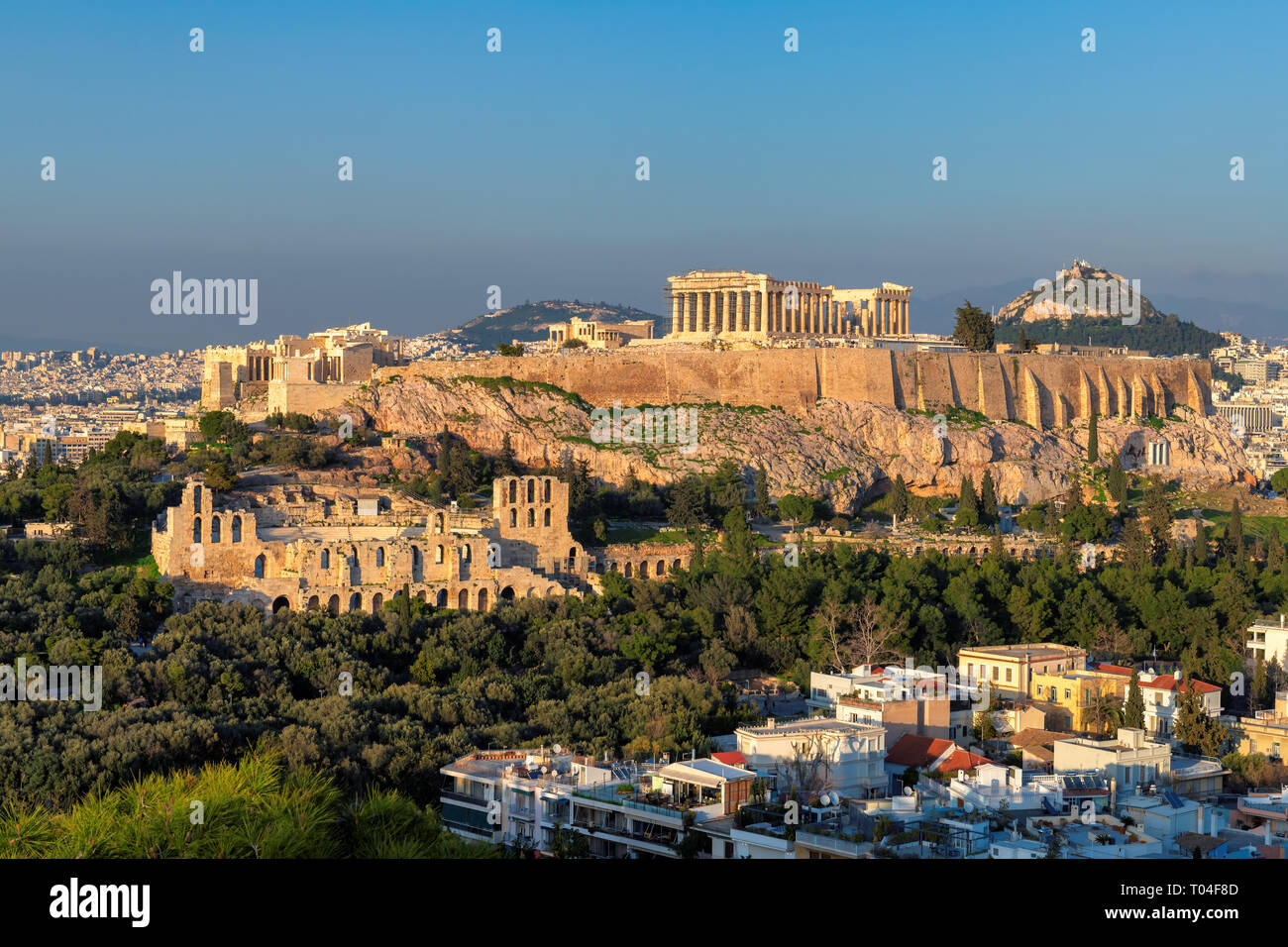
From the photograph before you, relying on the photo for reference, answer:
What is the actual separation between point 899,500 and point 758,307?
2096 centimetres

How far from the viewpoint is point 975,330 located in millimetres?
74562

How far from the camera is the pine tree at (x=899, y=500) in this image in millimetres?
55719

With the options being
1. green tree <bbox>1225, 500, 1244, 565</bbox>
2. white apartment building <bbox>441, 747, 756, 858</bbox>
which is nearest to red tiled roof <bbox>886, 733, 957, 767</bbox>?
white apartment building <bbox>441, 747, 756, 858</bbox>

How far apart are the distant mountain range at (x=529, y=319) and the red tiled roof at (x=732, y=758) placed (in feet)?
475

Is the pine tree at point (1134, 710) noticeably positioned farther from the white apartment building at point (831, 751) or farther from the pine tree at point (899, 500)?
the pine tree at point (899, 500)

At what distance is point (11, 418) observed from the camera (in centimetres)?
13488

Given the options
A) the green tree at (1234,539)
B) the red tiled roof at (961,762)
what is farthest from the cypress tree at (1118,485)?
the red tiled roof at (961,762)

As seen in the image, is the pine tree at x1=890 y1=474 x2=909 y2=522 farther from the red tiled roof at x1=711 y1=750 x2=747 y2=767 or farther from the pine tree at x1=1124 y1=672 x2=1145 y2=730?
the red tiled roof at x1=711 y1=750 x2=747 y2=767

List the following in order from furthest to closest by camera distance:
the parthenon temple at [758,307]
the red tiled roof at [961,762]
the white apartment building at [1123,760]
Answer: the parthenon temple at [758,307]
the white apartment building at [1123,760]
the red tiled roof at [961,762]

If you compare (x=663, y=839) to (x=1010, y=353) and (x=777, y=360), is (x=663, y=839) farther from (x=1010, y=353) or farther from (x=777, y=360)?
(x=1010, y=353)

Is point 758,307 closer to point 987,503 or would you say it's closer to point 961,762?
point 987,503

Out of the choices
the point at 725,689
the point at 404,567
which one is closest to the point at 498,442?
the point at 404,567

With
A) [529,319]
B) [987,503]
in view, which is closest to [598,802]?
[987,503]
